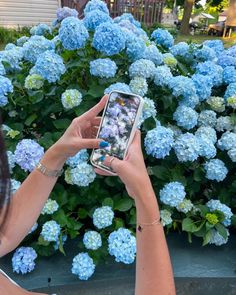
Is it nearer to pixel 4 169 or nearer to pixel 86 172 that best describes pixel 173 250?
pixel 86 172

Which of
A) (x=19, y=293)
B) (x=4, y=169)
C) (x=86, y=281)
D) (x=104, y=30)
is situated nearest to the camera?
(x=4, y=169)

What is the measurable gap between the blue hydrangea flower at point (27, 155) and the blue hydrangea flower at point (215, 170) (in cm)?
81

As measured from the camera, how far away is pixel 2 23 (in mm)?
13867

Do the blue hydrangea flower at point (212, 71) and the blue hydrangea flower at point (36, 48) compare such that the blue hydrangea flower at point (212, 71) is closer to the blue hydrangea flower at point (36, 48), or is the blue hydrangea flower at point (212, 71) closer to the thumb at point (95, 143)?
the blue hydrangea flower at point (36, 48)

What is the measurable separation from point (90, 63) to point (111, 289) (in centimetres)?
107

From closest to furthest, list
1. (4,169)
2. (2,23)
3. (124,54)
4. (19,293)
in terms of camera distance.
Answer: (4,169) → (19,293) → (124,54) → (2,23)

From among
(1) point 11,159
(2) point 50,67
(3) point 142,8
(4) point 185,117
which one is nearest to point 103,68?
(2) point 50,67

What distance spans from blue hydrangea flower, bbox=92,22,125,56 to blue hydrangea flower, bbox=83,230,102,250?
2.84ft

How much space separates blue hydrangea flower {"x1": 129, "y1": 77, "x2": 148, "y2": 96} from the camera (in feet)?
6.07

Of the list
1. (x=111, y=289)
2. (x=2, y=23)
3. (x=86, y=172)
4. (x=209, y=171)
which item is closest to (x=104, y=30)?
(x=86, y=172)

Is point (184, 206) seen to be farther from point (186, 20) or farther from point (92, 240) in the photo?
point (186, 20)

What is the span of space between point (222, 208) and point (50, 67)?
1.07 meters

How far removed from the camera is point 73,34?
1.81m

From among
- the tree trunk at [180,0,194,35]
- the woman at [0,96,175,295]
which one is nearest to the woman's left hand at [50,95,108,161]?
the woman at [0,96,175,295]
